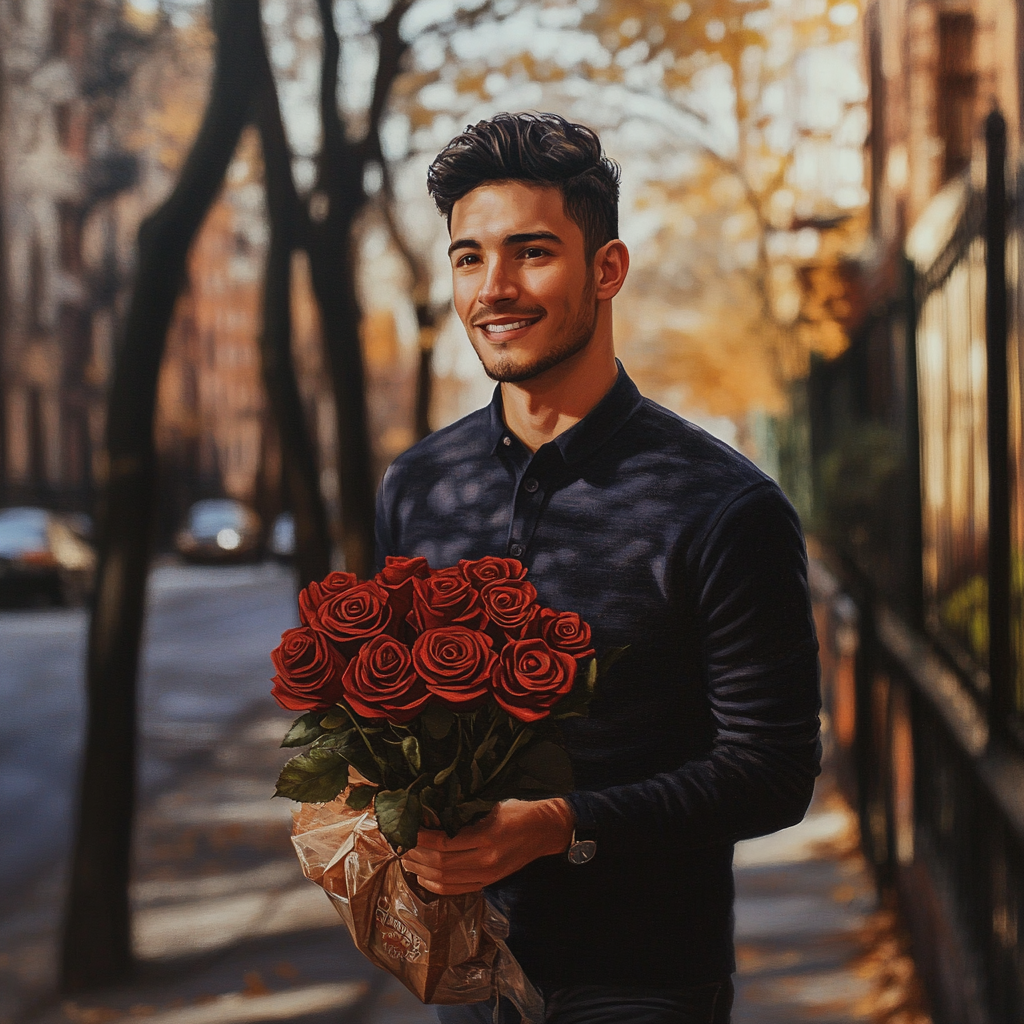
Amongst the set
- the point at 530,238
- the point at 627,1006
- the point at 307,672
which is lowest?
the point at 627,1006

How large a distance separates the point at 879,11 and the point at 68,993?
50.4 ft

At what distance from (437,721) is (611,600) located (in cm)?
38

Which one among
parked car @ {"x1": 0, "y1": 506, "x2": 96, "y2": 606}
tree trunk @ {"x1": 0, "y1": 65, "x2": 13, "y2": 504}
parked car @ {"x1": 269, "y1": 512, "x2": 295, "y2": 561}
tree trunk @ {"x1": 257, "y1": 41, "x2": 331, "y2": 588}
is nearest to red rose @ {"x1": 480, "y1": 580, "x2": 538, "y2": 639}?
tree trunk @ {"x1": 257, "y1": 41, "x2": 331, "y2": 588}

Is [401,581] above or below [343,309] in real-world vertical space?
below

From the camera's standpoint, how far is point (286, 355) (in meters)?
8.90

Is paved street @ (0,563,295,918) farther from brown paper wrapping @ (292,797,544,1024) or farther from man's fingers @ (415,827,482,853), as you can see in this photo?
man's fingers @ (415,827,482,853)

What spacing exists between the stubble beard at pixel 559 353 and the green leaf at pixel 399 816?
0.72 m

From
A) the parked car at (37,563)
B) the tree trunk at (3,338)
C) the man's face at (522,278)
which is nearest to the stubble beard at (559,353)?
the man's face at (522,278)

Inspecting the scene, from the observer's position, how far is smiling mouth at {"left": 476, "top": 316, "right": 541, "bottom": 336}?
2.28 metres

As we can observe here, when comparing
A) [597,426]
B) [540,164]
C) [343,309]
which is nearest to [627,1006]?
[597,426]

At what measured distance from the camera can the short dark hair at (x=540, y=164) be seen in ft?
7.41

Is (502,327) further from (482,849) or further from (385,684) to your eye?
(482,849)

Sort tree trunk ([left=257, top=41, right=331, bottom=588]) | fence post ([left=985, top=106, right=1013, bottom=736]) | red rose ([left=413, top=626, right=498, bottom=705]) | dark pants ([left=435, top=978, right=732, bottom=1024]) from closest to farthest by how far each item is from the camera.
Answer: red rose ([left=413, top=626, right=498, bottom=705])
dark pants ([left=435, top=978, right=732, bottom=1024])
fence post ([left=985, top=106, right=1013, bottom=736])
tree trunk ([left=257, top=41, right=331, bottom=588])

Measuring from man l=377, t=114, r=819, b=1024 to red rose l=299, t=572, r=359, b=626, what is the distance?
26cm
